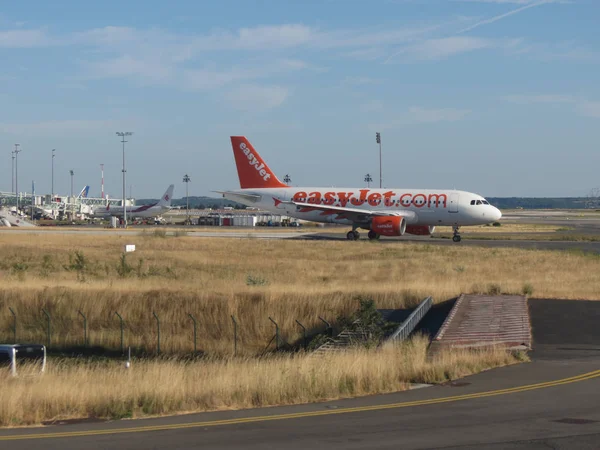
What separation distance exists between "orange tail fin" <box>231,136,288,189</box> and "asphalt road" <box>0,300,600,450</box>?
173 feet

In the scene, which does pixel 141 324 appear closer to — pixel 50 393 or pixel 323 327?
pixel 323 327

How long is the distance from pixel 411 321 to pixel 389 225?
35.3 meters

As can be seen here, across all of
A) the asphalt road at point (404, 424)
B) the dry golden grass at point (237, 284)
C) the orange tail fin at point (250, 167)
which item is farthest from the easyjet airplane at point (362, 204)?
the asphalt road at point (404, 424)

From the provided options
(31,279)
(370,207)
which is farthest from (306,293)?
(370,207)

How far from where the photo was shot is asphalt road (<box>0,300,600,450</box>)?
10609mm

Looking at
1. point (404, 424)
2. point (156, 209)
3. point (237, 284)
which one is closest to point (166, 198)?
point (156, 209)

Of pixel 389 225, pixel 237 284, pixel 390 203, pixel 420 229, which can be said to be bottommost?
pixel 237 284

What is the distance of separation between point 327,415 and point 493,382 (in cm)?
423

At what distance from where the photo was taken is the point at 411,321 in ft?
81.9

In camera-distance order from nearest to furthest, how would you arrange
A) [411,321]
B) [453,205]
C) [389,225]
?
[411,321]
[389,225]
[453,205]

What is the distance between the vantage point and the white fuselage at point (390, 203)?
2413 inches

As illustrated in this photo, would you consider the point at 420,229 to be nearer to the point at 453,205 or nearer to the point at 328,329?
the point at 453,205

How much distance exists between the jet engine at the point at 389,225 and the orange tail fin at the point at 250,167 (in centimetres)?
1108

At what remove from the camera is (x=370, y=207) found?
6350cm
